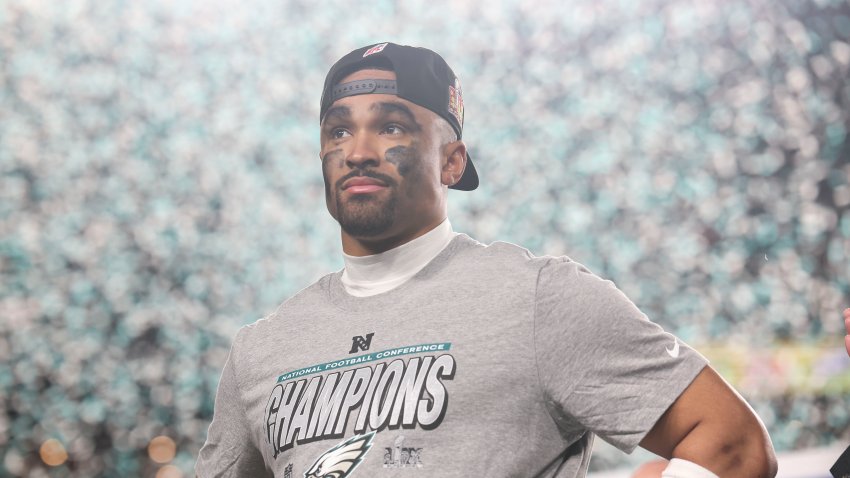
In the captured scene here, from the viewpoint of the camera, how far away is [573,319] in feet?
2.43

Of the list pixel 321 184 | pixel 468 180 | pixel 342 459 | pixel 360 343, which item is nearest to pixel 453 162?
pixel 468 180

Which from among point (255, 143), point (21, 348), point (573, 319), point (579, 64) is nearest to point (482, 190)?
point (579, 64)

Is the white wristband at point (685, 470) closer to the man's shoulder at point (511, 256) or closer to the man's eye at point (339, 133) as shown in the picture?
the man's shoulder at point (511, 256)

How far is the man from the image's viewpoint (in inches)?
27.7

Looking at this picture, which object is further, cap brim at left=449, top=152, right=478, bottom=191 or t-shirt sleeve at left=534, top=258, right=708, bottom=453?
cap brim at left=449, top=152, right=478, bottom=191

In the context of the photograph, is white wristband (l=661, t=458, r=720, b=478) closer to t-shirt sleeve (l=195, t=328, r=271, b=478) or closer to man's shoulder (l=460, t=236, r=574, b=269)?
man's shoulder (l=460, t=236, r=574, b=269)

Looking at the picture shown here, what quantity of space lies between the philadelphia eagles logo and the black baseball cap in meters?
0.34

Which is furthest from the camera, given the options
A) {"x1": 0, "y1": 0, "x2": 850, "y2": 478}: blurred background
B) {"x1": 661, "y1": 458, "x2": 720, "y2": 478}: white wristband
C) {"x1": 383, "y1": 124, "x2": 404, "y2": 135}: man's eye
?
{"x1": 0, "y1": 0, "x2": 850, "y2": 478}: blurred background

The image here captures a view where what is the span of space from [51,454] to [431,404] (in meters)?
1.33

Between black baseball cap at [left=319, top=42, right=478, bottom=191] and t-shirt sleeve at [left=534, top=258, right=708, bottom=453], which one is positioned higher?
black baseball cap at [left=319, top=42, right=478, bottom=191]

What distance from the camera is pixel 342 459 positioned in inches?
30.2

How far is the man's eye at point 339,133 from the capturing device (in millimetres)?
928

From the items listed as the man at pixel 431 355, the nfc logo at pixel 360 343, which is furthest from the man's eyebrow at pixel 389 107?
the nfc logo at pixel 360 343

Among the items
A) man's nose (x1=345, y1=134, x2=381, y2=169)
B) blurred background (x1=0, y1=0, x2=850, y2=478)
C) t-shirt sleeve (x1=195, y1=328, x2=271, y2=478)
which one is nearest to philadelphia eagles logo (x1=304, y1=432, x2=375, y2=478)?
t-shirt sleeve (x1=195, y1=328, x2=271, y2=478)
